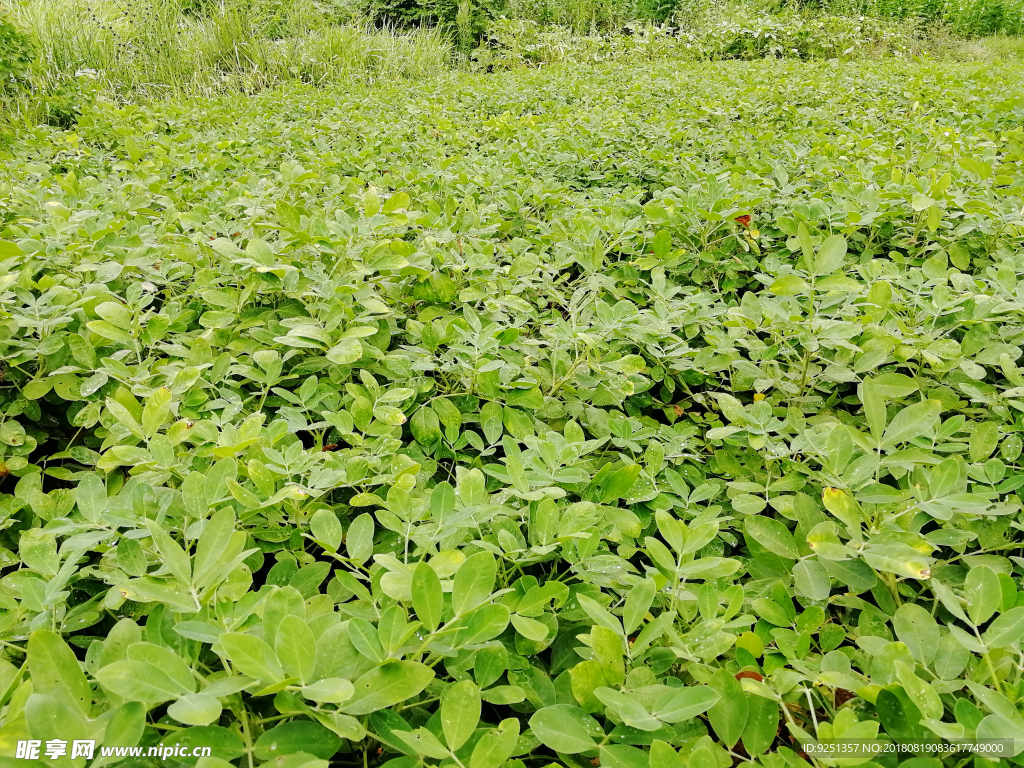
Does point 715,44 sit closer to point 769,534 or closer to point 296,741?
point 769,534

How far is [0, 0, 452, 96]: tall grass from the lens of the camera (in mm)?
6840

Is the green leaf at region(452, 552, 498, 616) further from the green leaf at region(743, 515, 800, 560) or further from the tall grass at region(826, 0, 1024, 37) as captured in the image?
the tall grass at region(826, 0, 1024, 37)

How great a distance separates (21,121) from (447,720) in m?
6.44

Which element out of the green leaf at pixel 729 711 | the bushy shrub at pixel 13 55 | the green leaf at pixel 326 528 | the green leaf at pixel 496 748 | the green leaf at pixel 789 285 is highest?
the bushy shrub at pixel 13 55

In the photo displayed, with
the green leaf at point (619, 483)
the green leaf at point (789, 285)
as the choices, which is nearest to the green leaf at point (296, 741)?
the green leaf at point (619, 483)

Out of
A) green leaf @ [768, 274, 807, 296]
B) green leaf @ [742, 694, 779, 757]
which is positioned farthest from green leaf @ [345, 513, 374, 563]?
green leaf @ [768, 274, 807, 296]

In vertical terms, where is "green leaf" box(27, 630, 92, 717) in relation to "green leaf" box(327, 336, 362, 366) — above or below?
below

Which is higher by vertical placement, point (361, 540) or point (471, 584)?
point (471, 584)

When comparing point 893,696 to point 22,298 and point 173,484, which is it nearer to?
point 173,484

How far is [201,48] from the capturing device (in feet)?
25.1

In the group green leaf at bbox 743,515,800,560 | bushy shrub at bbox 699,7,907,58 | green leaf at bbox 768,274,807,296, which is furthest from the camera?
bushy shrub at bbox 699,7,907,58

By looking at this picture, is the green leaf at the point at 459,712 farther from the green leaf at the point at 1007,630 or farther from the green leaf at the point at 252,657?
the green leaf at the point at 1007,630

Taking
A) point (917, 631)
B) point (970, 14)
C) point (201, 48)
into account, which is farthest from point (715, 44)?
point (917, 631)

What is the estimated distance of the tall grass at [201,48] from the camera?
684 centimetres
